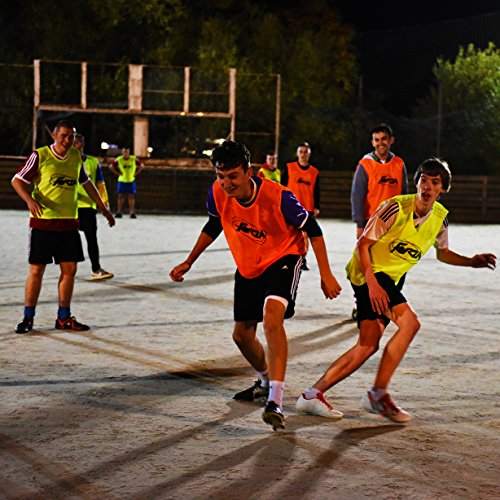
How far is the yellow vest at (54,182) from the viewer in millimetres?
8734

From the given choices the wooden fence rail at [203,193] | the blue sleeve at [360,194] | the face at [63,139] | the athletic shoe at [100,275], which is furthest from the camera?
the wooden fence rail at [203,193]

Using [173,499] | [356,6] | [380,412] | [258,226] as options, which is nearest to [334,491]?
[173,499]

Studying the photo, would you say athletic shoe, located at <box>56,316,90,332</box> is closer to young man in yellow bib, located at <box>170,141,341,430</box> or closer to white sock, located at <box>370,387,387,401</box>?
young man in yellow bib, located at <box>170,141,341,430</box>

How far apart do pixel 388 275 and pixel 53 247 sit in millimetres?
3921

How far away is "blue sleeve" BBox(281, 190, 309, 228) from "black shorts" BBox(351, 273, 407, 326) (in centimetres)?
57

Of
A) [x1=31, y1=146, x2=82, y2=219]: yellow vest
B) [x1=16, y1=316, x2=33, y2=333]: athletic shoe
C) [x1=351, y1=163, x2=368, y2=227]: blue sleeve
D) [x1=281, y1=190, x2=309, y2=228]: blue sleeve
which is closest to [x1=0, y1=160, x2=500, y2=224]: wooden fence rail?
[x1=351, y1=163, x2=368, y2=227]: blue sleeve

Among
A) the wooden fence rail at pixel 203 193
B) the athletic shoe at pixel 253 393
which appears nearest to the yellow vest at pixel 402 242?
the athletic shoe at pixel 253 393

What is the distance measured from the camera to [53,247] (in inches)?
345

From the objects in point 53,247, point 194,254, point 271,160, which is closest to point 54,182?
point 53,247

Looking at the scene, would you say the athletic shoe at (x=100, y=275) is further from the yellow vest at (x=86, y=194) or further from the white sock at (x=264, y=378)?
the white sock at (x=264, y=378)

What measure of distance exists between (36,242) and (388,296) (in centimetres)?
408

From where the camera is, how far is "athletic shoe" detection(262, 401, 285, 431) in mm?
5332

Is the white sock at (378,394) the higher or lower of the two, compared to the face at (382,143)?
lower

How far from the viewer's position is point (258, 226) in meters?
5.70
